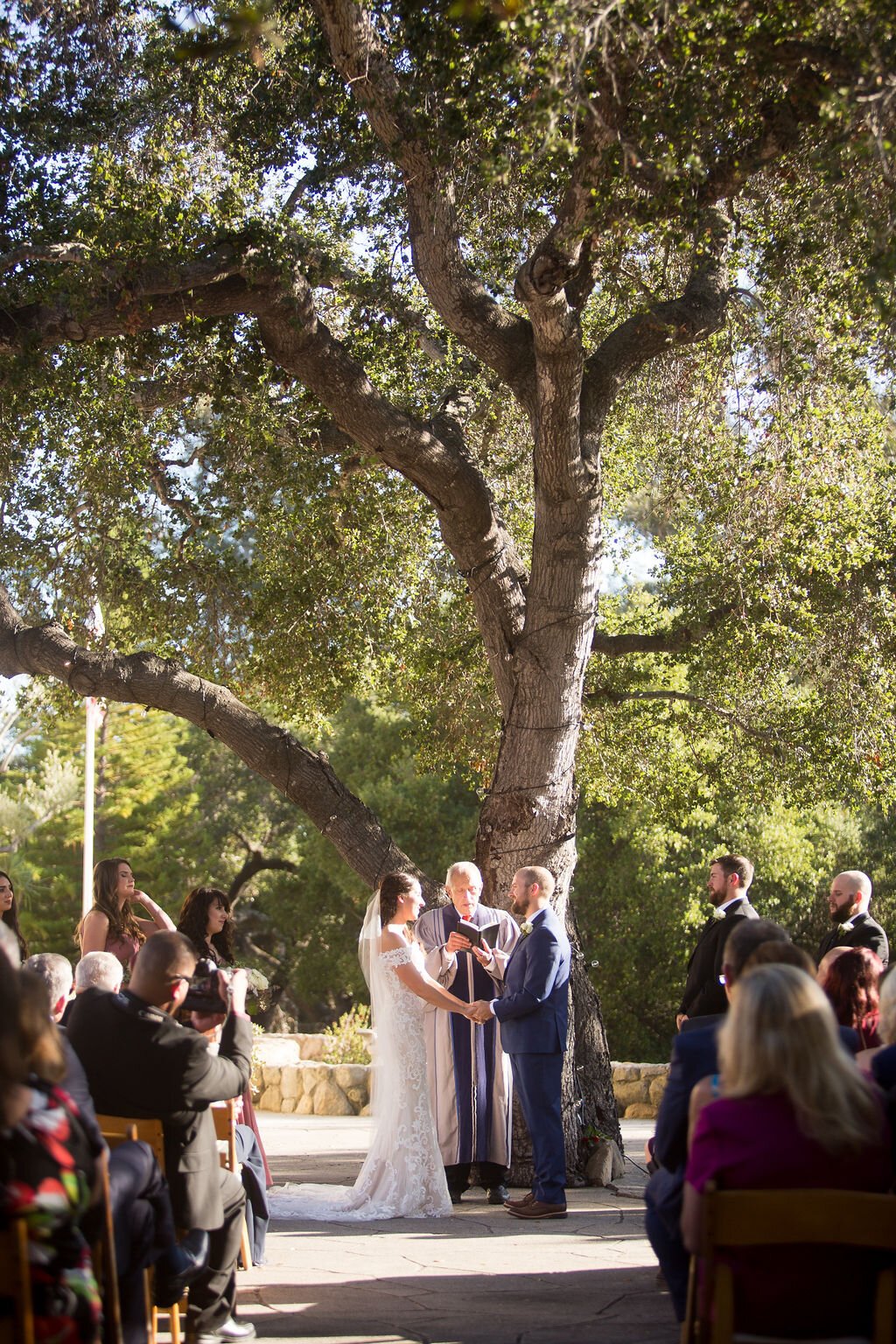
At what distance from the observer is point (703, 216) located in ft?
25.5

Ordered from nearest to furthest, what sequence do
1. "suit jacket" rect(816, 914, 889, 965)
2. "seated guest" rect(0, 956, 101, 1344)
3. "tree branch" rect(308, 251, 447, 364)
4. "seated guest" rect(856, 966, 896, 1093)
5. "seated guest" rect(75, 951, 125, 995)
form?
1. "seated guest" rect(0, 956, 101, 1344)
2. "seated guest" rect(856, 966, 896, 1093)
3. "seated guest" rect(75, 951, 125, 995)
4. "suit jacket" rect(816, 914, 889, 965)
5. "tree branch" rect(308, 251, 447, 364)

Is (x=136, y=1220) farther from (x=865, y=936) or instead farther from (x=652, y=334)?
(x=652, y=334)

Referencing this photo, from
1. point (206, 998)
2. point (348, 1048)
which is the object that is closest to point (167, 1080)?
point (206, 998)

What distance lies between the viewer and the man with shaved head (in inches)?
289

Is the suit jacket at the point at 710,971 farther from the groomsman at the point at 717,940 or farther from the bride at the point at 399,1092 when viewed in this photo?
the bride at the point at 399,1092

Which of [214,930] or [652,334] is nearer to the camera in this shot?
[214,930]

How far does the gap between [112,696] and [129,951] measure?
11.3 ft

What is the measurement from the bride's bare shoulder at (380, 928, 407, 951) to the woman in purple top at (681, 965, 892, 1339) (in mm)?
4454

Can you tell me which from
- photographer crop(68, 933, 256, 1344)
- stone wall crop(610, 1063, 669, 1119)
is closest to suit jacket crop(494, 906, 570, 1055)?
photographer crop(68, 933, 256, 1344)

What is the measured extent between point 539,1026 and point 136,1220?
4.01 m

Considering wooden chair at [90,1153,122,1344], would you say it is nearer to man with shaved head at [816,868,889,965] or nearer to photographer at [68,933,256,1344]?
photographer at [68,933,256,1344]

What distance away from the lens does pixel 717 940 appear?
7465 millimetres

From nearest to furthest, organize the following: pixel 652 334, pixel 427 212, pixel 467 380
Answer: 1. pixel 427 212
2. pixel 652 334
3. pixel 467 380

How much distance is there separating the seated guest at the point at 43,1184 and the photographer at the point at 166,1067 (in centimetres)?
97
